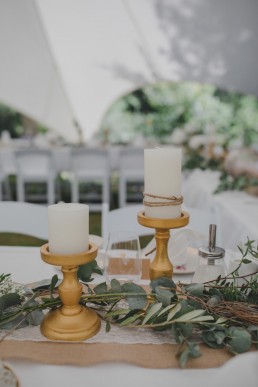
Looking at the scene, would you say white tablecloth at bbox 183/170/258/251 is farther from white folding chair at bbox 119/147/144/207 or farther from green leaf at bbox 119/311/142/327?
white folding chair at bbox 119/147/144/207

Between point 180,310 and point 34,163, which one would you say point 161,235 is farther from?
point 34,163

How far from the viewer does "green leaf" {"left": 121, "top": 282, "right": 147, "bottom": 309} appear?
2.42 feet

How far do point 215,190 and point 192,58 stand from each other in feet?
14.6

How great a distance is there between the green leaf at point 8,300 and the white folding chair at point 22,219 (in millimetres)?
898

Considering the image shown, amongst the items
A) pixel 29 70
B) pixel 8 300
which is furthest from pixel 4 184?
pixel 8 300

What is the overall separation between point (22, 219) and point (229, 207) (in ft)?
3.63

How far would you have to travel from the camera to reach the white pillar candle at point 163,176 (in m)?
0.79

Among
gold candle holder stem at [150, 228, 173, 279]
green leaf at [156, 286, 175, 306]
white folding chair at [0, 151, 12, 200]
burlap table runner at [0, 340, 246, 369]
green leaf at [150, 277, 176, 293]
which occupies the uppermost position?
gold candle holder stem at [150, 228, 173, 279]

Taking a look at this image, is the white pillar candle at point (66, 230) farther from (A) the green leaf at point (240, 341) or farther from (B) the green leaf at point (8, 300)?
(A) the green leaf at point (240, 341)

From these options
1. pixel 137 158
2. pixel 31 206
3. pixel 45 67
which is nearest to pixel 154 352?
pixel 31 206

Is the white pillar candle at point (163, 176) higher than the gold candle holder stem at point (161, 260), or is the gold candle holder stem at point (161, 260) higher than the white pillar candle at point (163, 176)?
the white pillar candle at point (163, 176)

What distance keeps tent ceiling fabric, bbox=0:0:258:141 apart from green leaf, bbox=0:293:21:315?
574cm

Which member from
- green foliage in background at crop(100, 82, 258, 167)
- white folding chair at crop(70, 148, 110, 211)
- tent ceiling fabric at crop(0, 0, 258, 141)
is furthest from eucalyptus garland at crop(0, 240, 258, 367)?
green foliage in background at crop(100, 82, 258, 167)

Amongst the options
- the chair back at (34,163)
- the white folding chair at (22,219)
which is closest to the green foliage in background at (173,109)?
the chair back at (34,163)
